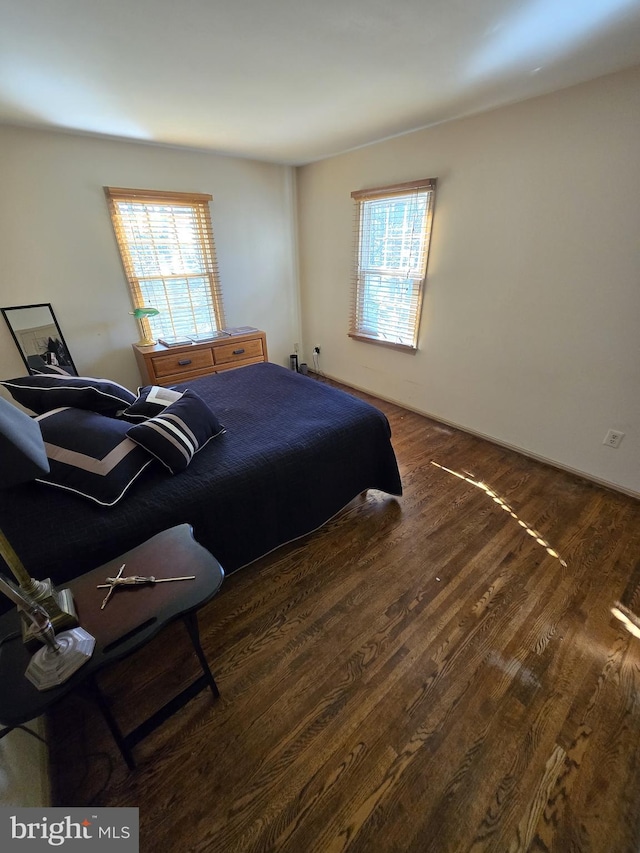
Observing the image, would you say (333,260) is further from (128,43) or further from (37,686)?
Answer: (37,686)

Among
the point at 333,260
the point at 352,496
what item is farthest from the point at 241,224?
the point at 352,496

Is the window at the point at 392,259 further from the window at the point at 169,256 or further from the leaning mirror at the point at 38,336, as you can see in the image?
the leaning mirror at the point at 38,336

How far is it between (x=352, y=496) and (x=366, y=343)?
209cm

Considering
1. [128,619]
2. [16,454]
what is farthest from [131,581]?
[16,454]

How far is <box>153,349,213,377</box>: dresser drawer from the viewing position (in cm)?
298

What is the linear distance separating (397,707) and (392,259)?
313 centimetres

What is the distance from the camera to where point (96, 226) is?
9.15 feet

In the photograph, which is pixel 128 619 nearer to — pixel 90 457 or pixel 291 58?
pixel 90 457

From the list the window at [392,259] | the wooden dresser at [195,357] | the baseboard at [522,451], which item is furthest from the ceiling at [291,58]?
the baseboard at [522,451]

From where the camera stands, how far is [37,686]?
2.55 ft

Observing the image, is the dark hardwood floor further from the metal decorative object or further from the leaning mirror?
the leaning mirror

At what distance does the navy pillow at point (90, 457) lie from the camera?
128 centimetres

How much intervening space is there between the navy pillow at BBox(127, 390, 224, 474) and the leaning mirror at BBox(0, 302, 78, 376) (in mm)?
1750

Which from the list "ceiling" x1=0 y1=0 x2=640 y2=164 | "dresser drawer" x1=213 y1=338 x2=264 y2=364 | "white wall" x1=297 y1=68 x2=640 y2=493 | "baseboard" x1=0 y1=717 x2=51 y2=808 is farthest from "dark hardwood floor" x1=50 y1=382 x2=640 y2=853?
"dresser drawer" x1=213 y1=338 x2=264 y2=364
